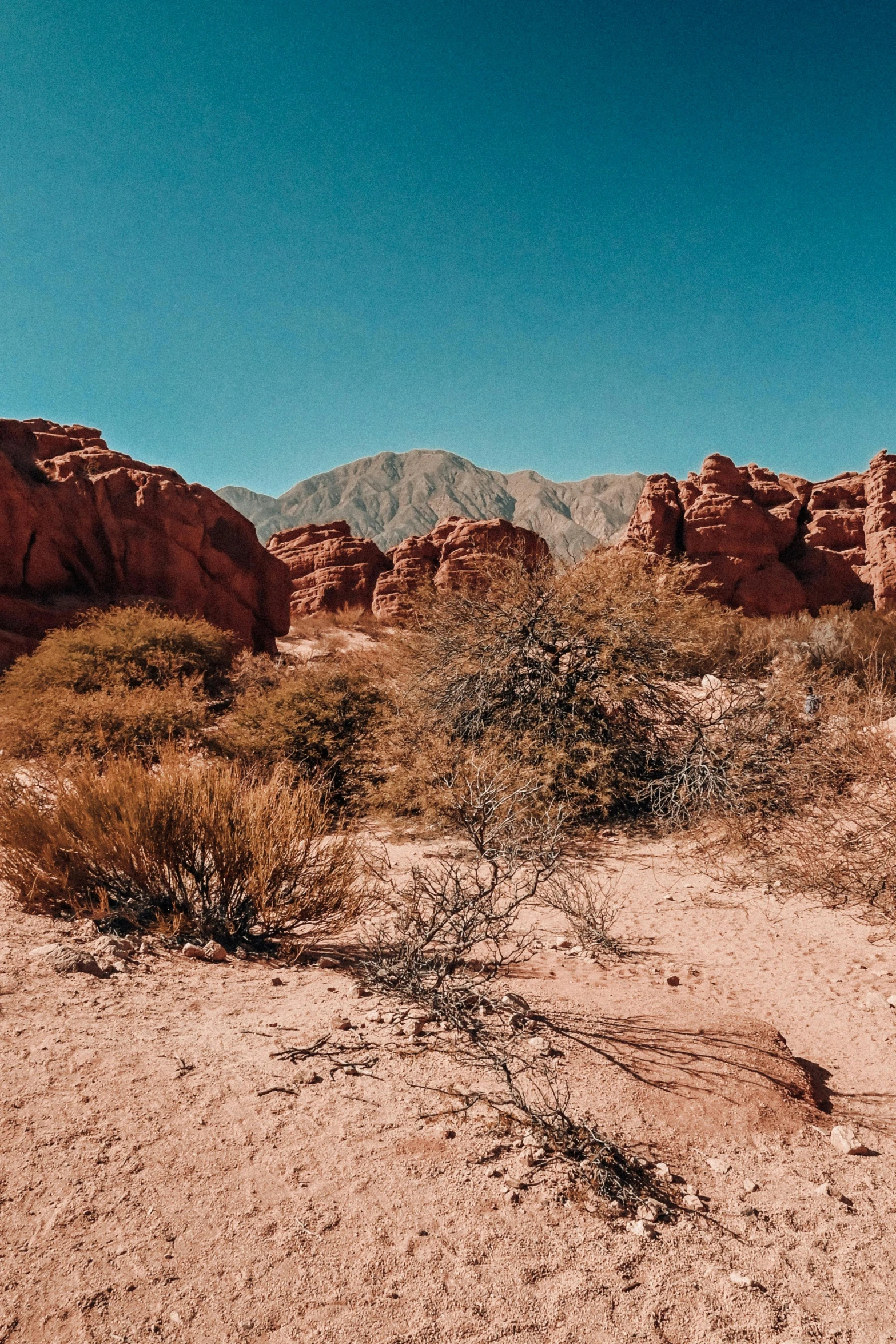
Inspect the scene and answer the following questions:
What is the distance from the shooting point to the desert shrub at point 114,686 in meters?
11.3

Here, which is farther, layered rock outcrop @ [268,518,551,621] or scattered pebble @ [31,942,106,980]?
layered rock outcrop @ [268,518,551,621]

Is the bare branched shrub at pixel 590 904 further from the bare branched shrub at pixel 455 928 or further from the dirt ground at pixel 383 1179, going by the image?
the dirt ground at pixel 383 1179

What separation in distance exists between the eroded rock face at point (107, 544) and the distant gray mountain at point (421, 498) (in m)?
104

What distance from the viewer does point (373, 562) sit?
3578 cm

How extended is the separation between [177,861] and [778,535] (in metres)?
33.3

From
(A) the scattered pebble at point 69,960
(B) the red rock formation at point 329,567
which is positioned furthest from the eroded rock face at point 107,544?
(A) the scattered pebble at point 69,960

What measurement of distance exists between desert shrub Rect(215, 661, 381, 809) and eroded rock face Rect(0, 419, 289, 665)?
9.14 metres

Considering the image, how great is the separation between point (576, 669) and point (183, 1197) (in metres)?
8.72

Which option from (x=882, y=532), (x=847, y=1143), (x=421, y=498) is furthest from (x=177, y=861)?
(x=421, y=498)

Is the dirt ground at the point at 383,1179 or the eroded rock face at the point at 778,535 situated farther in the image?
the eroded rock face at the point at 778,535

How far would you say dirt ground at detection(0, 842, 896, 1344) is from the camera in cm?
210

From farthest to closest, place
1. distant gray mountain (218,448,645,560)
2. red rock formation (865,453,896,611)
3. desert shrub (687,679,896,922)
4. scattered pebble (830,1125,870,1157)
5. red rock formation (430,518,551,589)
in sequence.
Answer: distant gray mountain (218,448,645,560) < red rock formation (430,518,551,589) < red rock formation (865,453,896,611) < desert shrub (687,679,896,922) < scattered pebble (830,1125,870,1157)

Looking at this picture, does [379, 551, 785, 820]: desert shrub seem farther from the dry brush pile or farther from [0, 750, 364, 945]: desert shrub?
[0, 750, 364, 945]: desert shrub

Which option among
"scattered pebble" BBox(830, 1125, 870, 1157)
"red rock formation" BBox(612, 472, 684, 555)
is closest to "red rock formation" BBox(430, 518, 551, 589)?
"red rock formation" BBox(612, 472, 684, 555)
